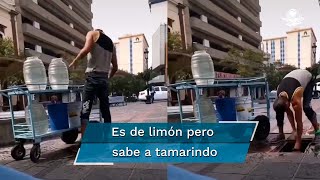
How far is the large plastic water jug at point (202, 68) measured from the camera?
1.47m

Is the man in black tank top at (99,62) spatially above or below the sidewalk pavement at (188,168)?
above

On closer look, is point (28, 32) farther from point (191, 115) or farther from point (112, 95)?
point (191, 115)

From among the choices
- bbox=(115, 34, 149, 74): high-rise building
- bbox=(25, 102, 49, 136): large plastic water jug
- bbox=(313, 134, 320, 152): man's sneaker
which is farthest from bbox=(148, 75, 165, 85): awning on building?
bbox=(313, 134, 320, 152): man's sneaker

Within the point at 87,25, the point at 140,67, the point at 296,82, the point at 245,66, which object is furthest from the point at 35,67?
the point at 296,82

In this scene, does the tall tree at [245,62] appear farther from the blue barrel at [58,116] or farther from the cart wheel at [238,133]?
the blue barrel at [58,116]

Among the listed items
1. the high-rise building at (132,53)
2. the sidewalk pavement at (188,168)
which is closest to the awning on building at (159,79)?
the high-rise building at (132,53)

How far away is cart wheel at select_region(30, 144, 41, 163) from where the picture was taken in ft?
6.53

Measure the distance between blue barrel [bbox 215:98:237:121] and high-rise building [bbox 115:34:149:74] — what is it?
18.8 inches

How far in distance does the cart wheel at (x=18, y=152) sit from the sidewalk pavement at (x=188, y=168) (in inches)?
1.2

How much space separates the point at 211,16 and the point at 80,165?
102 centimetres

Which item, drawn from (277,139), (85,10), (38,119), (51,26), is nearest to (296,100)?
(277,139)

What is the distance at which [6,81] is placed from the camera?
5.21 feet

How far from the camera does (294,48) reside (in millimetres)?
1438

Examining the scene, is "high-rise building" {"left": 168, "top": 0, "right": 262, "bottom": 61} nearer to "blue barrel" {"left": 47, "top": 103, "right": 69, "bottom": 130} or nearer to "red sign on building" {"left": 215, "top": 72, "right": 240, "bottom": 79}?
"red sign on building" {"left": 215, "top": 72, "right": 240, "bottom": 79}
